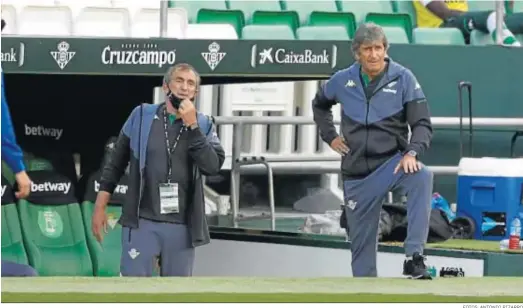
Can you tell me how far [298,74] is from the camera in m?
9.84

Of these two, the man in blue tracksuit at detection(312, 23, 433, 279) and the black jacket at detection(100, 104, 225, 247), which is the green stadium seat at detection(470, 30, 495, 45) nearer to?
the man in blue tracksuit at detection(312, 23, 433, 279)

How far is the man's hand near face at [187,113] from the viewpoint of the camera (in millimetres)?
8500

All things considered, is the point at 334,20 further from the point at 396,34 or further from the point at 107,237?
the point at 107,237

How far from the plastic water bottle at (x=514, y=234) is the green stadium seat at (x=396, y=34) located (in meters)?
4.01

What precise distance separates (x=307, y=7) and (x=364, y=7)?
64 centimetres

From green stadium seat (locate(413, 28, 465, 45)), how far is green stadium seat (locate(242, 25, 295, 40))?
4.91 feet

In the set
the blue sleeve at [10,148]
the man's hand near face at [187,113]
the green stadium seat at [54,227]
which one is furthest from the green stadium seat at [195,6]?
the blue sleeve at [10,148]

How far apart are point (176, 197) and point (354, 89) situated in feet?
3.78

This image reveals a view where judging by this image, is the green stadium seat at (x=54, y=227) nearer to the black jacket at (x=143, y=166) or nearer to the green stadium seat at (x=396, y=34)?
the black jacket at (x=143, y=166)

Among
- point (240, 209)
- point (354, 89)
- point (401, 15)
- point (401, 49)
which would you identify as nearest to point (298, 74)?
point (354, 89)

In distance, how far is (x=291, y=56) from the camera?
9828 millimetres

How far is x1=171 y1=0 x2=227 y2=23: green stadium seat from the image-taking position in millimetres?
14529

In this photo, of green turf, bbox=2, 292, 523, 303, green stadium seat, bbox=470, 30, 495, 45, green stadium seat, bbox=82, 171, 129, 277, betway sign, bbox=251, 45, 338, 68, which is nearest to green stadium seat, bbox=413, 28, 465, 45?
green stadium seat, bbox=470, 30, 495, 45

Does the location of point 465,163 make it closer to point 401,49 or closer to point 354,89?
point 401,49
